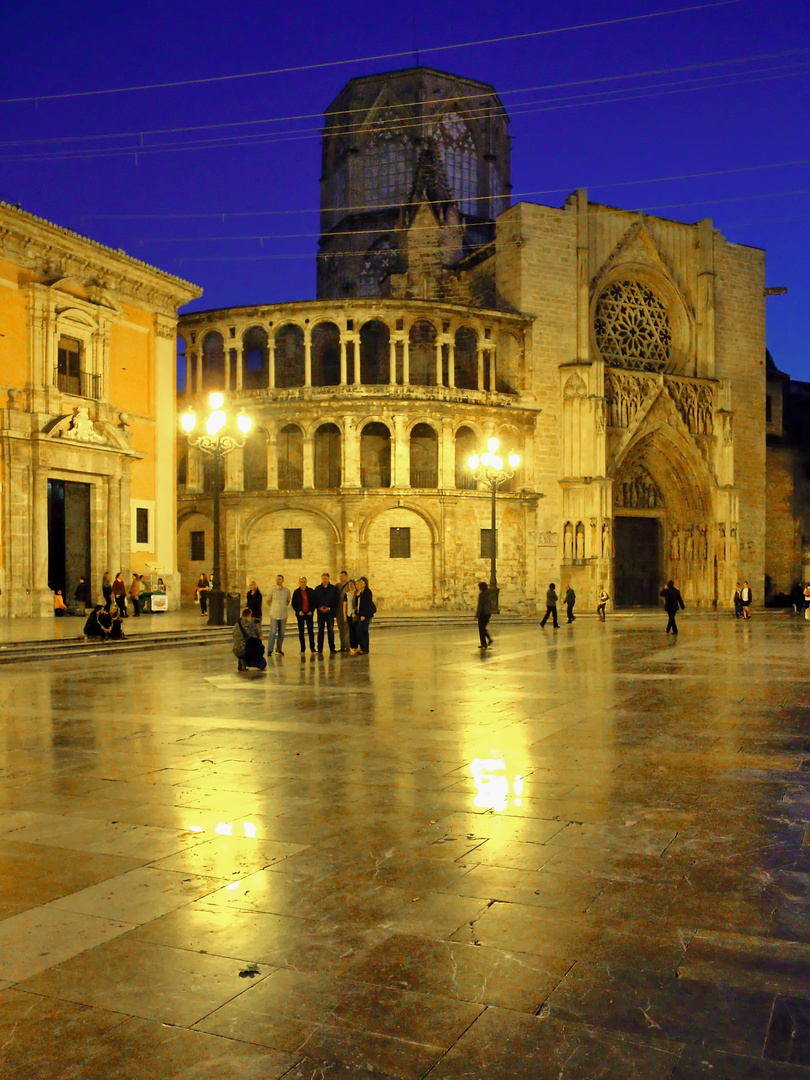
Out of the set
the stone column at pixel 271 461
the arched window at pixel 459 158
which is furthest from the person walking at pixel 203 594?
the arched window at pixel 459 158

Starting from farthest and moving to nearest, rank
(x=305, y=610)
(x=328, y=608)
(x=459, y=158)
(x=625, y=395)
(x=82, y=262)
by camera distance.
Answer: (x=459, y=158), (x=625, y=395), (x=82, y=262), (x=305, y=610), (x=328, y=608)

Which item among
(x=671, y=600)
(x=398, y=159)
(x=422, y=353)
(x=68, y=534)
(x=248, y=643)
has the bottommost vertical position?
(x=248, y=643)

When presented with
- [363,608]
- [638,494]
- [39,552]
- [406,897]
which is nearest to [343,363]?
[39,552]

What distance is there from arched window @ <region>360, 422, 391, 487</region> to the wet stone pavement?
2546cm

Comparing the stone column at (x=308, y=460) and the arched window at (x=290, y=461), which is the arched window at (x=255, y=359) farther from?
the stone column at (x=308, y=460)

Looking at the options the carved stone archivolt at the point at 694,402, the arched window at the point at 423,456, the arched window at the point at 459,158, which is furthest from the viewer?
the arched window at the point at 459,158

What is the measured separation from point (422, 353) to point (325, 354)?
15.6 ft

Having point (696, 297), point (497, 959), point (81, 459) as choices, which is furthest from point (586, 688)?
point (696, 297)

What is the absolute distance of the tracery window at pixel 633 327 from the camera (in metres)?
38.3

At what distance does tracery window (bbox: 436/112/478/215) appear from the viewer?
43281mm

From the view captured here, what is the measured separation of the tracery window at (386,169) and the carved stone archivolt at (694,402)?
15.4 m

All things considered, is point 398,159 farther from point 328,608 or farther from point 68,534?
point 328,608

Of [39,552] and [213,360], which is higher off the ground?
[213,360]

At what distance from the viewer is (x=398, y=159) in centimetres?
4338
